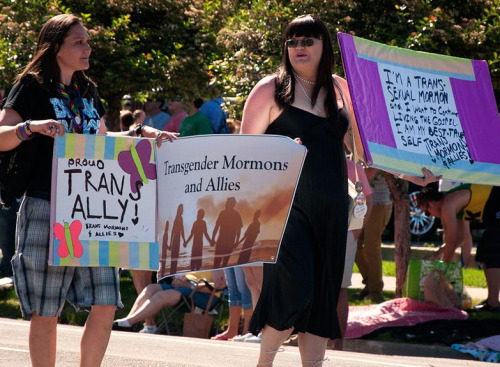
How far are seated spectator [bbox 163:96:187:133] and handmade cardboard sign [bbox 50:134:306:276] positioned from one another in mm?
8122

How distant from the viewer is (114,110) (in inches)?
498

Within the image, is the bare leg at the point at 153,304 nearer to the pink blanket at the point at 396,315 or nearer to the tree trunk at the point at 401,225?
the pink blanket at the point at 396,315

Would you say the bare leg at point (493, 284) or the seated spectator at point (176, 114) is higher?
the seated spectator at point (176, 114)

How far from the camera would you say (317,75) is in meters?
5.23

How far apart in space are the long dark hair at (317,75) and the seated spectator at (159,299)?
470 centimetres

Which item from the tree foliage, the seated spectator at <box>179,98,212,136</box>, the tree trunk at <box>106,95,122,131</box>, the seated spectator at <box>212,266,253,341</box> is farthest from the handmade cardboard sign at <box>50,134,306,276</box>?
the tree trunk at <box>106,95,122,131</box>

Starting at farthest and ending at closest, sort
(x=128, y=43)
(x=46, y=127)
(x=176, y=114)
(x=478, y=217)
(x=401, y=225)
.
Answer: (x=176, y=114)
(x=128, y=43)
(x=401, y=225)
(x=478, y=217)
(x=46, y=127)

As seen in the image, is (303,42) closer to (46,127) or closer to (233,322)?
(46,127)

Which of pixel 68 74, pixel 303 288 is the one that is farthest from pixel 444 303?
pixel 68 74

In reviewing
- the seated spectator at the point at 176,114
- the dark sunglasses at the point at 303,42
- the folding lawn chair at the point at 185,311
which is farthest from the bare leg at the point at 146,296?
the dark sunglasses at the point at 303,42

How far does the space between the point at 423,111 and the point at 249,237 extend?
165 cm

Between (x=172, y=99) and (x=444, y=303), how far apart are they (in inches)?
192

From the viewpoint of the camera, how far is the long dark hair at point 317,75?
5148mm

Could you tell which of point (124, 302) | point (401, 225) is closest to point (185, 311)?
point (124, 302)
